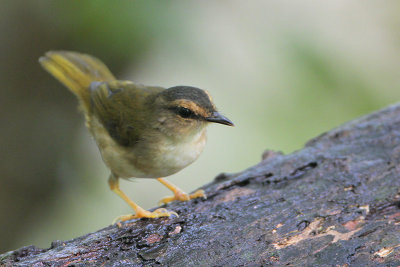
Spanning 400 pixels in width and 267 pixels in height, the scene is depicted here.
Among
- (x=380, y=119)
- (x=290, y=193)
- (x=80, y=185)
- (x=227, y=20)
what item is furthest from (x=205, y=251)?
(x=227, y=20)

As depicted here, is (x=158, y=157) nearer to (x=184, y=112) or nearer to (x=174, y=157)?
(x=174, y=157)

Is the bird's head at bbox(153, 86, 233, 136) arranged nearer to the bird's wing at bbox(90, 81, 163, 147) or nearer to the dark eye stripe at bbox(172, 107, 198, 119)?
the dark eye stripe at bbox(172, 107, 198, 119)

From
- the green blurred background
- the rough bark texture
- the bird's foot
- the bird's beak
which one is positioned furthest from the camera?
the green blurred background

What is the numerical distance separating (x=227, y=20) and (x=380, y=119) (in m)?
2.41

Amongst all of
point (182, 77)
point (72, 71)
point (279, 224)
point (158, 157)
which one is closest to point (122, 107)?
point (158, 157)

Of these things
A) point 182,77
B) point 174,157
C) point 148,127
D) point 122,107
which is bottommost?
point 174,157

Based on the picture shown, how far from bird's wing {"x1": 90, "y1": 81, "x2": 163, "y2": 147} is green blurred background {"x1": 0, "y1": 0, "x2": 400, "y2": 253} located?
2.58ft

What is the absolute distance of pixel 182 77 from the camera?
20.0ft

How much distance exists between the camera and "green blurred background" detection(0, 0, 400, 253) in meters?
5.02

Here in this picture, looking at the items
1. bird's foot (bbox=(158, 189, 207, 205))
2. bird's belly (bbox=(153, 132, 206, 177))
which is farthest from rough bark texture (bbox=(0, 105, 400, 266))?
bird's belly (bbox=(153, 132, 206, 177))

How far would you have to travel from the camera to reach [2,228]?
5.61m

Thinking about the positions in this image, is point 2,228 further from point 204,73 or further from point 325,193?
point 325,193

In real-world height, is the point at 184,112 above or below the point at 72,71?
below

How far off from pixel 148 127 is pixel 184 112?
38 centimetres
